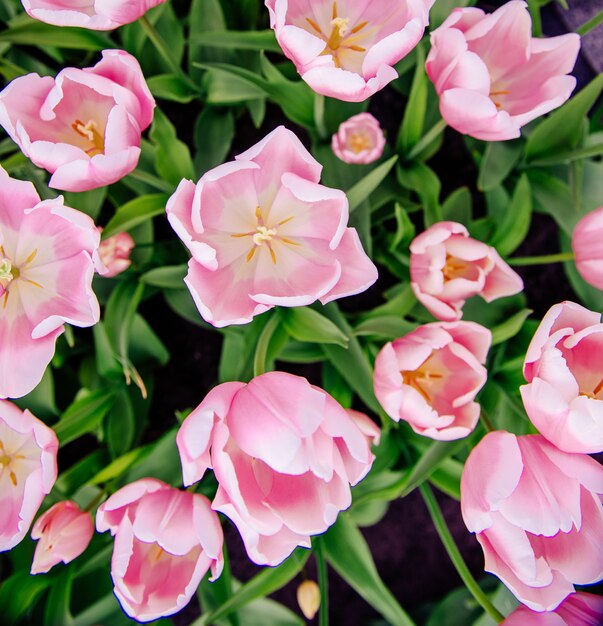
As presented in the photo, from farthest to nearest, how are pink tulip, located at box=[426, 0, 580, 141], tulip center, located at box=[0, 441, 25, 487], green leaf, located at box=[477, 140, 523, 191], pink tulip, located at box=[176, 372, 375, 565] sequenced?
green leaf, located at box=[477, 140, 523, 191] < tulip center, located at box=[0, 441, 25, 487] < pink tulip, located at box=[426, 0, 580, 141] < pink tulip, located at box=[176, 372, 375, 565]

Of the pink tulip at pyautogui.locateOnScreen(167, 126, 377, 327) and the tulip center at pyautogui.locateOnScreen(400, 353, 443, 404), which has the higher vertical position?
the pink tulip at pyautogui.locateOnScreen(167, 126, 377, 327)

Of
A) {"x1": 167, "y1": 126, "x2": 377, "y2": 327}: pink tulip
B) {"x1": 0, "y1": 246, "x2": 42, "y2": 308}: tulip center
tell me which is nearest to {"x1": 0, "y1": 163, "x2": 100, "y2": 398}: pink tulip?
{"x1": 0, "y1": 246, "x2": 42, "y2": 308}: tulip center

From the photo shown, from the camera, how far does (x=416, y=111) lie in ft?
2.81

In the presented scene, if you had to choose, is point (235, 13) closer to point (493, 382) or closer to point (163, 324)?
point (163, 324)

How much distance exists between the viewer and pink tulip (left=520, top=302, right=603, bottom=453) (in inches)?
23.6

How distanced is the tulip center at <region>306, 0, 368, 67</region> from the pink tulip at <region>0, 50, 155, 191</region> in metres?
0.24

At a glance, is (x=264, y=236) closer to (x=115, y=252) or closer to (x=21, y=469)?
(x=115, y=252)

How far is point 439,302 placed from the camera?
774 mm

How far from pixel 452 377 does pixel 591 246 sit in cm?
22

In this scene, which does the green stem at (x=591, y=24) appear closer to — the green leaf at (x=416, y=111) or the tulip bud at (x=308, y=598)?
the green leaf at (x=416, y=111)

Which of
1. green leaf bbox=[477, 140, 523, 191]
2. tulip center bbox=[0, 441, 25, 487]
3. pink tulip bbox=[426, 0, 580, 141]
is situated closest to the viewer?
pink tulip bbox=[426, 0, 580, 141]

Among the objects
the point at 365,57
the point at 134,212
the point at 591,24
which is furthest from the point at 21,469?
the point at 591,24

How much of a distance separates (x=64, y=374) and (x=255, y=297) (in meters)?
0.58

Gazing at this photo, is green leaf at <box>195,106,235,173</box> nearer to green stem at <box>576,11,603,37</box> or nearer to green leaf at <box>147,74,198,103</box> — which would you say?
green leaf at <box>147,74,198,103</box>
